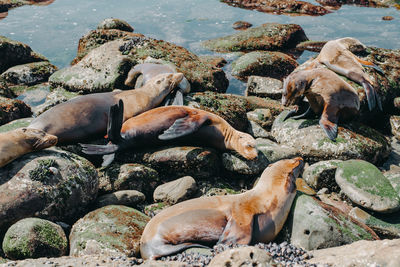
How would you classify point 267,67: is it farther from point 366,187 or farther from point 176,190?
point 176,190

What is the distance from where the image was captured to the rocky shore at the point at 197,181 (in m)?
4.63

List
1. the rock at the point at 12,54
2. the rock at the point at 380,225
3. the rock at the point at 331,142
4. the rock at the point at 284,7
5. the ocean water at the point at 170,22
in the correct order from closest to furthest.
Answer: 1. the rock at the point at 380,225
2. the rock at the point at 331,142
3. the rock at the point at 12,54
4. the ocean water at the point at 170,22
5. the rock at the point at 284,7

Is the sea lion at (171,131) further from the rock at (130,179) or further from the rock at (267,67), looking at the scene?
the rock at (267,67)

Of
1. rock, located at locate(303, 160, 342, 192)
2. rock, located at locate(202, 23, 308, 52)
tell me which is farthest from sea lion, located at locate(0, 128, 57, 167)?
rock, located at locate(202, 23, 308, 52)

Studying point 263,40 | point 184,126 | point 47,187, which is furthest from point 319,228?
point 263,40

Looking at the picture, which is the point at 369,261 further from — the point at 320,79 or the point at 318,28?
the point at 318,28

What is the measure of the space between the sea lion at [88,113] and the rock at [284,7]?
14992mm

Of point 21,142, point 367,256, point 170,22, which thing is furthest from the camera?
point 170,22

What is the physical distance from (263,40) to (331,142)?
8158 mm

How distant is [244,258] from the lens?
12.1 ft

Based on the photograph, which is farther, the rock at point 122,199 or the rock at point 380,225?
the rock at point 122,199

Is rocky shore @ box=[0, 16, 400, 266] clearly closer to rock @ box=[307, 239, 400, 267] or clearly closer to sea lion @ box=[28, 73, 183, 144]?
rock @ box=[307, 239, 400, 267]

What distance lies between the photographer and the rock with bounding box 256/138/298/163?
706cm

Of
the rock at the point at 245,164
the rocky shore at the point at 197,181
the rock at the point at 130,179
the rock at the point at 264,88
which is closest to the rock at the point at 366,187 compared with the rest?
the rocky shore at the point at 197,181
